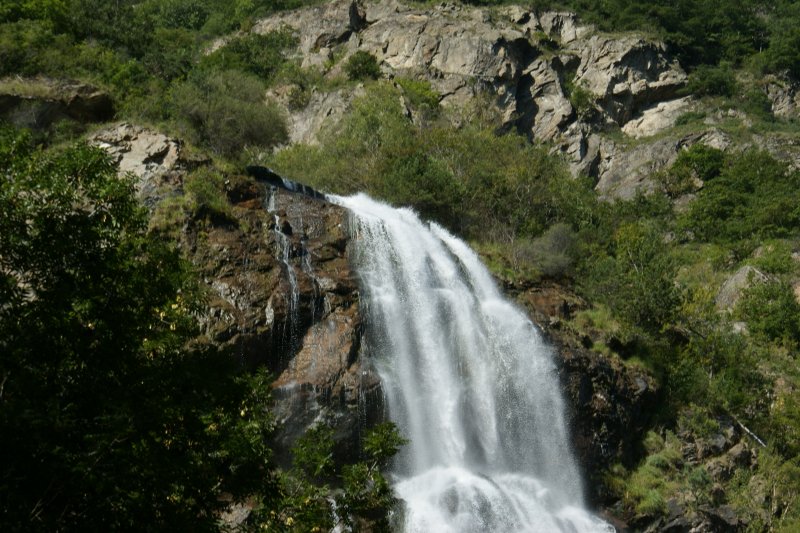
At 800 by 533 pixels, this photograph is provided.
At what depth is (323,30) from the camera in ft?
184

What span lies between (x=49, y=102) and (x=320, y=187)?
40.4 feet

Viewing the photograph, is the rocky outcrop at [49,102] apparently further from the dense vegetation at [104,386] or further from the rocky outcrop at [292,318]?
the dense vegetation at [104,386]

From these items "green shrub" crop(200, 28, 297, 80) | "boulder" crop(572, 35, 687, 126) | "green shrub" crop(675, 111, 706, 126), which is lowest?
"green shrub" crop(675, 111, 706, 126)

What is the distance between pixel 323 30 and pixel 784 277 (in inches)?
1498

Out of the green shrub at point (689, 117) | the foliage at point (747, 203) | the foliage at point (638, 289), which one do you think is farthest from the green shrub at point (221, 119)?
the green shrub at point (689, 117)

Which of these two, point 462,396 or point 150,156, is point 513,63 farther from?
point 462,396

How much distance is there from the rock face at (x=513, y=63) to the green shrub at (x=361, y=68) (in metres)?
1.31

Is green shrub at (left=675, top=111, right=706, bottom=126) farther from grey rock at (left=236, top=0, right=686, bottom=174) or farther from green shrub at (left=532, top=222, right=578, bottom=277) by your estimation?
green shrub at (left=532, top=222, right=578, bottom=277)

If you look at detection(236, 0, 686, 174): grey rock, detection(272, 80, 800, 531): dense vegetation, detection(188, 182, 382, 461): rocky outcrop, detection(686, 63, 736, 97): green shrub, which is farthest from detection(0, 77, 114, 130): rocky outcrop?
detection(686, 63, 736, 97): green shrub

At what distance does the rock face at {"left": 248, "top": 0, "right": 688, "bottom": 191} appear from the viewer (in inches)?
2000

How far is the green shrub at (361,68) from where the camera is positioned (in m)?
49.3

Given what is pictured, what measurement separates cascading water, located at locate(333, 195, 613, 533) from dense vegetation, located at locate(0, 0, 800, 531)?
2.05 m

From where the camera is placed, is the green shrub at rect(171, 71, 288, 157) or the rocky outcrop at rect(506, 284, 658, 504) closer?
the rocky outcrop at rect(506, 284, 658, 504)

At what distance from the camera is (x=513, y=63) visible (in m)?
52.2
